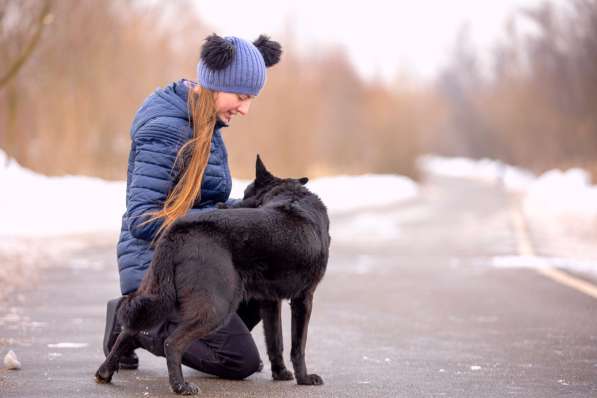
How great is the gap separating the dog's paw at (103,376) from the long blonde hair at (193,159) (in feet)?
2.27

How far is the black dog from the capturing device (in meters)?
4.89

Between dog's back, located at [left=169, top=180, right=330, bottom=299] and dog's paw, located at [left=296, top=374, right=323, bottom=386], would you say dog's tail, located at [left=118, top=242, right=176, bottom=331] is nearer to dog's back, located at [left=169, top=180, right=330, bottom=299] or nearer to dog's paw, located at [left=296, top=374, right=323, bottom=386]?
dog's back, located at [left=169, top=180, right=330, bottom=299]

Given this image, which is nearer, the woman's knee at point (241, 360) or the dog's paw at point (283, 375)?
the woman's knee at point (241, 360)

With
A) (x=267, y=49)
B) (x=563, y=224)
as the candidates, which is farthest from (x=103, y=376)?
(x=563, y=224)

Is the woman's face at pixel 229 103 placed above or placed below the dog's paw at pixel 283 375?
above

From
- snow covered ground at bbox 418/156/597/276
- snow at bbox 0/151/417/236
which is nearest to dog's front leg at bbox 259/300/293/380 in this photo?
snow covered ground at bbox 418/156/597/276

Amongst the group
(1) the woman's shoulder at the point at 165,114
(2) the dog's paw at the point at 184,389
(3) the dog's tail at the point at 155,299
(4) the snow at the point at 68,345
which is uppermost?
(1) the woman's shoulder at the point at 165,114

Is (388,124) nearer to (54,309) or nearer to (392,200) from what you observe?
(392,200)

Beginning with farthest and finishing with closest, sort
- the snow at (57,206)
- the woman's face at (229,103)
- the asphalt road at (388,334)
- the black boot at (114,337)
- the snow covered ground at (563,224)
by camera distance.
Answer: the snow at (57,206) → the snow covered ground at (563,224) → the black boot at (114,337) → the woman's face at (229,103) → the asphalt road at (388,334)

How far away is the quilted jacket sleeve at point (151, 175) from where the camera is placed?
5.24m

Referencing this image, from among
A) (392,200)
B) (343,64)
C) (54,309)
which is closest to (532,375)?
(54,309)

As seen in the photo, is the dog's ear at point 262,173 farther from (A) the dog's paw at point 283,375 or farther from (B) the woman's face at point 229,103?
(A) the dog's paw at point 283,375

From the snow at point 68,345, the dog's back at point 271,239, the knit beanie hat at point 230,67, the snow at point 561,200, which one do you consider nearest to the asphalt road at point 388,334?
the snow at point 68,345

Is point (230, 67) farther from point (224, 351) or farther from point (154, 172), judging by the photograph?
point (224, 351)
